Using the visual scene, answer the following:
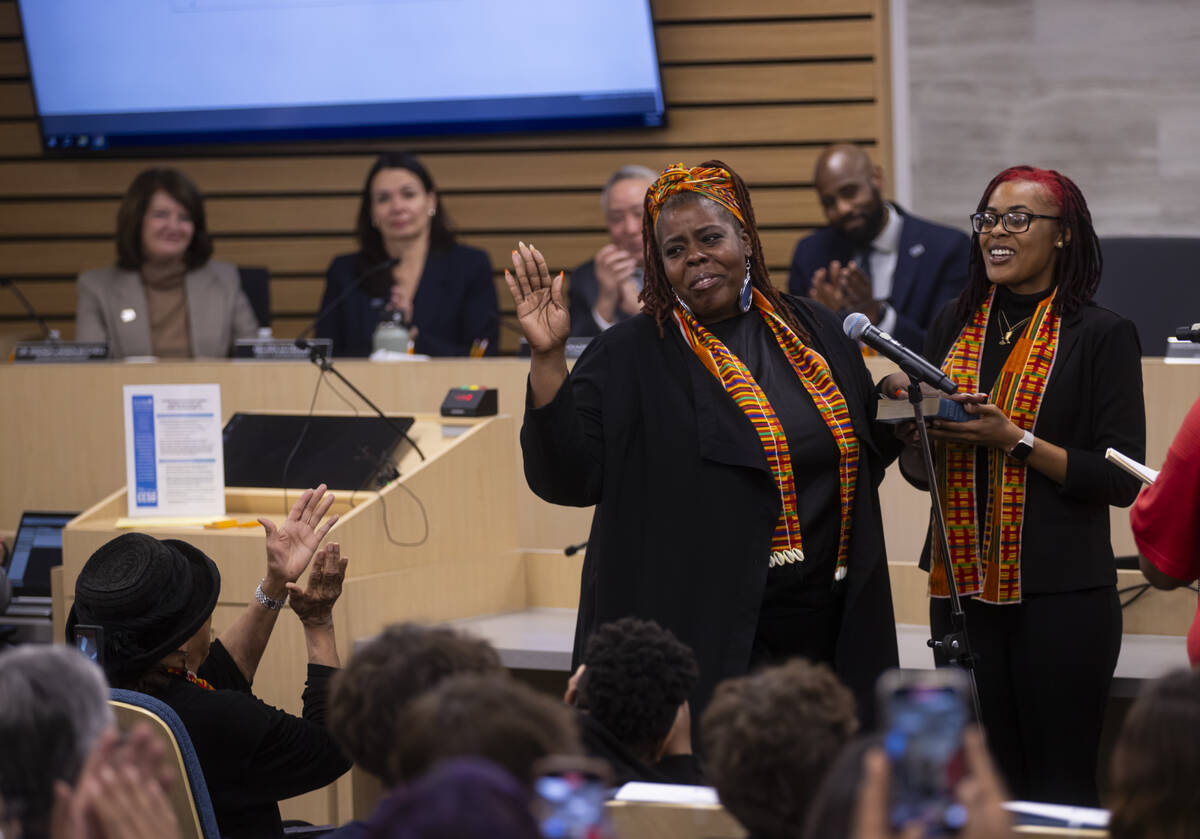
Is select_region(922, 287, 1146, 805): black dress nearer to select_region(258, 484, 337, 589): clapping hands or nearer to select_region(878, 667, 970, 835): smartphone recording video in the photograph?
select_region(258, 484, 337, 589): clapping hands

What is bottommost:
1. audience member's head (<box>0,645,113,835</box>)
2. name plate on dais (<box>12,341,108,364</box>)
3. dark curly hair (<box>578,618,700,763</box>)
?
dark curly hair (<box>578,618,700,763</box>)

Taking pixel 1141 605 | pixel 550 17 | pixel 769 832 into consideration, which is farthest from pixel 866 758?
pixel 550 17

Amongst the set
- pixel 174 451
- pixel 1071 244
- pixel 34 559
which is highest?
pixel 1071 244

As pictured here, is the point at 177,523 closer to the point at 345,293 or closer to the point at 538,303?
the point at 345,293

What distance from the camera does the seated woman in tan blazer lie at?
494cm

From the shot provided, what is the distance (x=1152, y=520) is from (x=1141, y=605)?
1.34 m

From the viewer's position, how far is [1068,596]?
241 centimetres

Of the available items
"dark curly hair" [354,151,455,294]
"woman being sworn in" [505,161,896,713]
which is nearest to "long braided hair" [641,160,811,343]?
"woman being sworn in" [505,161,896,713]

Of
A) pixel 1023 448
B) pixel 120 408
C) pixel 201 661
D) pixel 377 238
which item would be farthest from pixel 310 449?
pixel 1023 448

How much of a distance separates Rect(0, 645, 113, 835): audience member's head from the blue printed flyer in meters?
1.97

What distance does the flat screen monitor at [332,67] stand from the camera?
588 cm

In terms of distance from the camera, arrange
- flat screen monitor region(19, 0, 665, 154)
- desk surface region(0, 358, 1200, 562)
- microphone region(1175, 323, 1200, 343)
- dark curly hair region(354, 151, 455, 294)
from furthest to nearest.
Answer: flat screen monitor region(19, 0, 665, 154) < dark curly hair region(354, 151, 455, 294) < desk surface region(0, 358, 1200, 562) < microphone region(1175, 323, 1200, 343)

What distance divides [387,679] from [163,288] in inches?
150

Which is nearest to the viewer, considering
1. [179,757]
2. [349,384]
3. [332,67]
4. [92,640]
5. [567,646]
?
[179,757]
